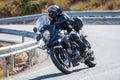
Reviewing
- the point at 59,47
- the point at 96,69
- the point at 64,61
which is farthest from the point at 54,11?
the point at 96,69

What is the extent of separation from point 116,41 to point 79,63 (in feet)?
20.9

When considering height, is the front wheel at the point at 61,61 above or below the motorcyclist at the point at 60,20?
below

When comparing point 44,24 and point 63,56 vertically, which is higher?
point 44,24

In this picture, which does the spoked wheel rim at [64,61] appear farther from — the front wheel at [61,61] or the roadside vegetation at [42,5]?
the roadside vegetation at [42,5]

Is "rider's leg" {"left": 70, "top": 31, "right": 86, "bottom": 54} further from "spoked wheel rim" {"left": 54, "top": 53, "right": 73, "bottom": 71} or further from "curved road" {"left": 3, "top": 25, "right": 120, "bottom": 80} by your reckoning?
"spoked wheel rim" {"left": 54, "top": 53, "right": 73, "bottom": 71}

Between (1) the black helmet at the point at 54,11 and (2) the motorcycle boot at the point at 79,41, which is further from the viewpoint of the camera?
(2) the motorcycle boot at the point at 79,41

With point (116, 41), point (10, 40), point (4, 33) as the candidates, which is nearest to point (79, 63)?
point (116, 41)

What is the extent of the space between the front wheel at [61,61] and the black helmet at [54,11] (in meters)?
1.02

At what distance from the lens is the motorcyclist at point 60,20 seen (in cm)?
1265

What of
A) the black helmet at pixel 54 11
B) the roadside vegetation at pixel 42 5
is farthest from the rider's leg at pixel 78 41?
the roadside vegetation at pixel 42 5

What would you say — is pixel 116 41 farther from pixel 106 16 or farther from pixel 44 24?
pixel 106 16

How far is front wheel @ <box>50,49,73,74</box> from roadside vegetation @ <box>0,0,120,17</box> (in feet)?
79.3

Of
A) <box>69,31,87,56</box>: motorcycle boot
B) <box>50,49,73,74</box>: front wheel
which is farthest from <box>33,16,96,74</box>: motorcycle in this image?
<box>69,31,87,56</box>: motorcycle boot

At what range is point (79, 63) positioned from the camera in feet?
42.9
